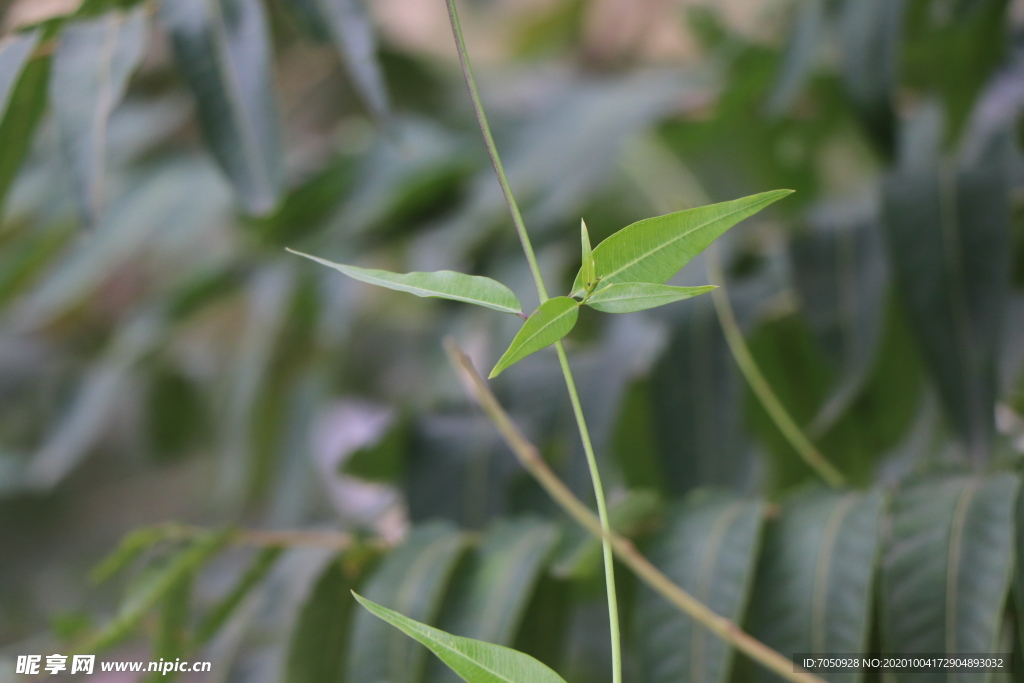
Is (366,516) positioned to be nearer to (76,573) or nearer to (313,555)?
(313,555)

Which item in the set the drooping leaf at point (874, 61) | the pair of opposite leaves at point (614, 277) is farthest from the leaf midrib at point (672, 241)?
the drooping leaf at point (874, 61)

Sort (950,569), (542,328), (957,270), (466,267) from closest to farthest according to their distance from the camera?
(542,328) < (950,569) < (957,270) < (466,267)

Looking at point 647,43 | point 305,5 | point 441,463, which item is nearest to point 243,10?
point 305,5

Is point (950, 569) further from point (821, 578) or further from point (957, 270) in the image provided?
point (957, 270)

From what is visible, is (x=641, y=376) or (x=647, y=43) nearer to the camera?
(x=641, y=376)

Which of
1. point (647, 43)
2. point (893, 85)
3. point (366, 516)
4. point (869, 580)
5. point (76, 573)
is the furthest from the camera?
point (647, 43)

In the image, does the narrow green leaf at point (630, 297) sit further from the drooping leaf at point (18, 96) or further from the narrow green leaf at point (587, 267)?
the drooping leaf at point (18, 96)

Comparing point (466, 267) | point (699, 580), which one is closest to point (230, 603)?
point (699, 580)
